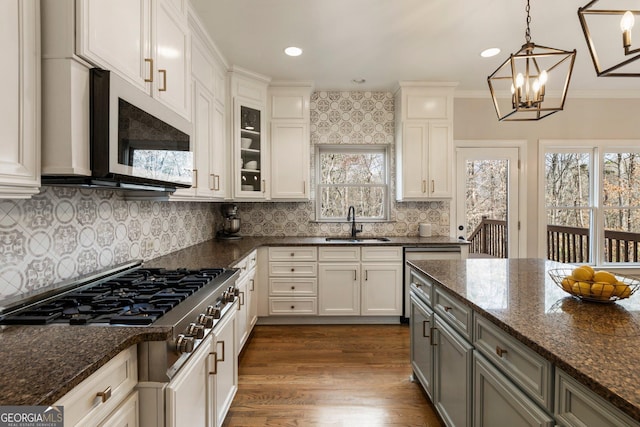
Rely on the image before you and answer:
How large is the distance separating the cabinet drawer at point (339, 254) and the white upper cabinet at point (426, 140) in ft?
3.07

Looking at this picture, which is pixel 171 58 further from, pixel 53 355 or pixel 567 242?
pixel 567 242

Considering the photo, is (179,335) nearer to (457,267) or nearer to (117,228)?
(117,228)

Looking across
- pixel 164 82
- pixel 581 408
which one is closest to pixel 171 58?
pixel 164 82

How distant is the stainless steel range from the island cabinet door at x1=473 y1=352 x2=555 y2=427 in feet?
3.83

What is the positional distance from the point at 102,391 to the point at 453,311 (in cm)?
151

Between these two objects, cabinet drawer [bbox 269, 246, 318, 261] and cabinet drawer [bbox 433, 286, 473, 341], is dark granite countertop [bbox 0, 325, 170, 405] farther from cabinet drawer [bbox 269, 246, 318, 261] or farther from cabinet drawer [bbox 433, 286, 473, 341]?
cabinet drawer [bbox 269, 246, 318, 261]

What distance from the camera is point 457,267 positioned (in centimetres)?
221

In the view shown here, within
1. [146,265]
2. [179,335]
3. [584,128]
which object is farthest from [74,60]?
[584,128]

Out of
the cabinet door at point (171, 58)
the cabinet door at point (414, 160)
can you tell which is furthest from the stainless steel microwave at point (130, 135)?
the cabinet door at point (414, 160)

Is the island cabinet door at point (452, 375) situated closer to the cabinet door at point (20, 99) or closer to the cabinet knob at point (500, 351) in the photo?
the cabinet knob at point (500, 351)

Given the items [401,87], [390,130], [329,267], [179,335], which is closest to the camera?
[179,335]

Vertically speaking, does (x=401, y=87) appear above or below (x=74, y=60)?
above

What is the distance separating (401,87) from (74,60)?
11.2 feet

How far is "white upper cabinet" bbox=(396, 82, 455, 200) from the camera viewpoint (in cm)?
387
